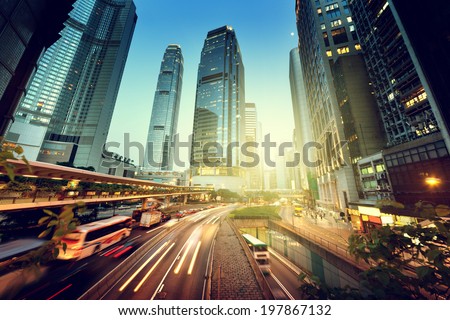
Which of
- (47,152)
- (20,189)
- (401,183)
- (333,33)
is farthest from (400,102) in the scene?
(47,152)

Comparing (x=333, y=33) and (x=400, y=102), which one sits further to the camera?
(x=333, y=33)

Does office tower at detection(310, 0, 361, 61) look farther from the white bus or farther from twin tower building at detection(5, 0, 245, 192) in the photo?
twin tower building at detection(5, 0, 245, 192)

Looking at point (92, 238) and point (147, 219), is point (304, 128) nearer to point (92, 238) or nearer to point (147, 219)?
point (147, 219)

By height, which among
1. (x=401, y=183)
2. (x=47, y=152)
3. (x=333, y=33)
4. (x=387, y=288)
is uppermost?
(x=333, y=33)

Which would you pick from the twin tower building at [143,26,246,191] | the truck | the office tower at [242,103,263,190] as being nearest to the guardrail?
the truck

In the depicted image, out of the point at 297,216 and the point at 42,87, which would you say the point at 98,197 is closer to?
the point at 297,216

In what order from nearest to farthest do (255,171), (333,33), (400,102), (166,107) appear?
(400,102)
(333,33)
(166,107)
(255,171)

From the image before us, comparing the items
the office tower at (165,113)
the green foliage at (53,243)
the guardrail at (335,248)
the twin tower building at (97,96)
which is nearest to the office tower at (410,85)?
the guardrail at (335,248)

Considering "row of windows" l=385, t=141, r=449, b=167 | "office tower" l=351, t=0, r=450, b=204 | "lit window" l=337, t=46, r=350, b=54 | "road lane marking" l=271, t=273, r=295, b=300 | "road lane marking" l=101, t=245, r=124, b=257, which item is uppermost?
"lit window" l=337, t=46, r=350, b=54
